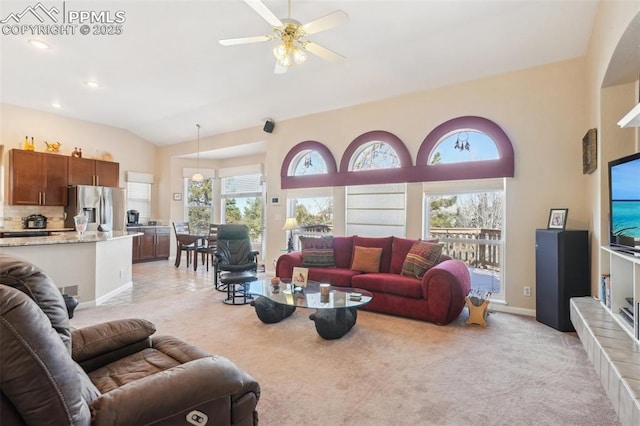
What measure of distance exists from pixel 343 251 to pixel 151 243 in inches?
218

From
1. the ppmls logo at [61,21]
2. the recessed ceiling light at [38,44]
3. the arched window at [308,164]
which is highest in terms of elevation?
the ppmls logo at [61,21]

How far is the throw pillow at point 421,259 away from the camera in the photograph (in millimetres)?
4023

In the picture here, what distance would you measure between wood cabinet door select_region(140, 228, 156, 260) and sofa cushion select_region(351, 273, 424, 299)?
595 centimetres

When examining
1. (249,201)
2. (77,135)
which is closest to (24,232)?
(77,135)

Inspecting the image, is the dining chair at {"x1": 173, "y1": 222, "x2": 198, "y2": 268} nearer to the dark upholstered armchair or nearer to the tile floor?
the tile floor

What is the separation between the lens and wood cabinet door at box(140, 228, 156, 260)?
790cm

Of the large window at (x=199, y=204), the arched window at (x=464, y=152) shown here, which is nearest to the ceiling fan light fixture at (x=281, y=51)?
the arched window at (x=464, y=152)

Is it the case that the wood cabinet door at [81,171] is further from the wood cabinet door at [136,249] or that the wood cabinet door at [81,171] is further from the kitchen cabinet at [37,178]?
the wood cabinet door at [136,249]

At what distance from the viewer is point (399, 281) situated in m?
3.95

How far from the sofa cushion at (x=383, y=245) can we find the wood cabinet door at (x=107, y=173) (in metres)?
6.02

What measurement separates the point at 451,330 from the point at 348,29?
3610mm

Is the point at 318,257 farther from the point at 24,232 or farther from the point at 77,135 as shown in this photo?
the point at 77,135

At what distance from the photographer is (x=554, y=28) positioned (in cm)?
350

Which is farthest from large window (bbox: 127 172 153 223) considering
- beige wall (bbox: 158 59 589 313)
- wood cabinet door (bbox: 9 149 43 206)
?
beige wall (bbox: 158 59 589 313)
